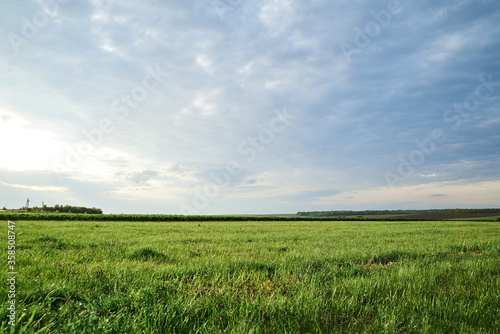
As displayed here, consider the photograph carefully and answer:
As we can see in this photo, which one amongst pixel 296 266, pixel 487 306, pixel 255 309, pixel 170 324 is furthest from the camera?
pixel 296 266

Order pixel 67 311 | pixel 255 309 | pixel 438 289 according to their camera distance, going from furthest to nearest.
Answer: pixel 438 289
pixel 255 309
pixel 67 311

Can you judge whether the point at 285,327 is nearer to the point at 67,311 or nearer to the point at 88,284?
the point at 67,311

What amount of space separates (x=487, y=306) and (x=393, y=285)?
3.70 feet

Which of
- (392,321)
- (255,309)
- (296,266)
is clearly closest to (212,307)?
(255,309)

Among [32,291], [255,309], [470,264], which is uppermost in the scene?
[32,291]

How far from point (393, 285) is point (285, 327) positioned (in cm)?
242

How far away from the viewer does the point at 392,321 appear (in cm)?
267

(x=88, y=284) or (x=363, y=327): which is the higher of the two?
(x=88, y=284)

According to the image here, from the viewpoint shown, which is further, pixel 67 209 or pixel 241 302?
pixel 67 209

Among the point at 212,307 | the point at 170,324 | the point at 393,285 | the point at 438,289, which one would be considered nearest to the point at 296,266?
the point at 393,285

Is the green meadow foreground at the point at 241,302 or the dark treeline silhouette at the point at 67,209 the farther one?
the dark treeline silhouette at the point at 67,209

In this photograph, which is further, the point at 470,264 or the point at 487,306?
the point at 470,264

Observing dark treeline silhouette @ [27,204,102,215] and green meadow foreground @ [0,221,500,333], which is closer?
green meadow foreground @ [0,221,500,333]

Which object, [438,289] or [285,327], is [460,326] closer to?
[438,289]
